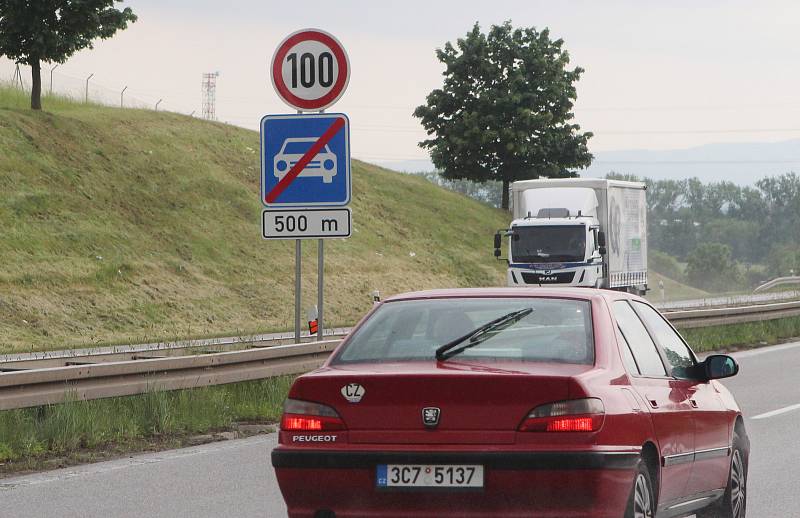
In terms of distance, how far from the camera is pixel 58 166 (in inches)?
2201

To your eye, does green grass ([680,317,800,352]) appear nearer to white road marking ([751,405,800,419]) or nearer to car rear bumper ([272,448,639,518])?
white road marking ([751,405,800,419])

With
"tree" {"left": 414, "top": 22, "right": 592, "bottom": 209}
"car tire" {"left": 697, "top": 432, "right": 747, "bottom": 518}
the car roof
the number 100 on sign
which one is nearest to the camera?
the car roof

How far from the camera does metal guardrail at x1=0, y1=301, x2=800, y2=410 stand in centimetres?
1044

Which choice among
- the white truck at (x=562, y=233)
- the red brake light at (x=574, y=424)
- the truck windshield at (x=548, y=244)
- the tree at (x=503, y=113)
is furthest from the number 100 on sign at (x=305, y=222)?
the tree at (x=503, y=113)

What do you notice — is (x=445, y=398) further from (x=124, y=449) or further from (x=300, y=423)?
(x=124, y=449)

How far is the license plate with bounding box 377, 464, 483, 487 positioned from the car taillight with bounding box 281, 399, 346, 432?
0.30 m

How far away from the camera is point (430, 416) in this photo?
6.02 meters

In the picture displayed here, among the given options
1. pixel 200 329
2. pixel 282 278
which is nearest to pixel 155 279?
pixel 200 329

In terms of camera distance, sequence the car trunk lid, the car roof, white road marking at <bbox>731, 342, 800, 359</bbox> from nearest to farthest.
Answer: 1. the car trunk lid
2. the car roof
3. white road marking at <bbox>731, 342, 800, 359</bbox>

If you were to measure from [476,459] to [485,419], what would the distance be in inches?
6.8

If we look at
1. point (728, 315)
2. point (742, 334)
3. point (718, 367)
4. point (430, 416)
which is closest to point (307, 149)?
point (718, 367)

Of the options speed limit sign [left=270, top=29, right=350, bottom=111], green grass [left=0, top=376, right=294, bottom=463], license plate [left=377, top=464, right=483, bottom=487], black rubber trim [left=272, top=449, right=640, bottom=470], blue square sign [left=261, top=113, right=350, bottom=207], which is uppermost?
speed limit sign [left=270, top=29, right=350, bottom=111]

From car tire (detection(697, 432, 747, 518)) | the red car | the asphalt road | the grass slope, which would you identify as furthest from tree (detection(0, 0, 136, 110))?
the red car

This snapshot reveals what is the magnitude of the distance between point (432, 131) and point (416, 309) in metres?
78.1
